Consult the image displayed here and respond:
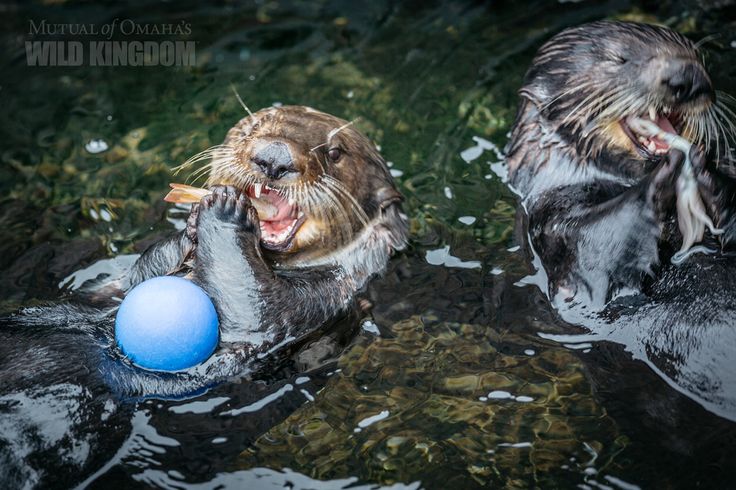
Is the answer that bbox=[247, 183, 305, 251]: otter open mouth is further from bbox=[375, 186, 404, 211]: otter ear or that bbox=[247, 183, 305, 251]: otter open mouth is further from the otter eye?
bbox=[375, 186, 404, 211]: otter ear

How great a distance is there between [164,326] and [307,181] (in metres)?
1.08

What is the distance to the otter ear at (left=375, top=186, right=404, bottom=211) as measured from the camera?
5.18 metres

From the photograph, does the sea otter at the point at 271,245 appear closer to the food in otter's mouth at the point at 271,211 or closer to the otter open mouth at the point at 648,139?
the food in otter's mouth at the point at 271,211

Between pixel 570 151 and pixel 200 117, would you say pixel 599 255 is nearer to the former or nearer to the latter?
pixel 570 151

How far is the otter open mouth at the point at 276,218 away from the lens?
483cm

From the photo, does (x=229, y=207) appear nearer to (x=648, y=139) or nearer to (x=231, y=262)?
(x=231, y=262)

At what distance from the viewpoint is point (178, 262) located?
15.9 feet

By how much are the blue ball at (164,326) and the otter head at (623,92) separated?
2.32m

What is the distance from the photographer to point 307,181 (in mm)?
4688

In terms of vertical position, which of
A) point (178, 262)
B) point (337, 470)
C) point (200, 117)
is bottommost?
point (337, 470)

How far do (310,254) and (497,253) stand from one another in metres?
1.09

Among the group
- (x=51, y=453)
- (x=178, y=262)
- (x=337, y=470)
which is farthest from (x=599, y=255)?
(x=51, y=453)

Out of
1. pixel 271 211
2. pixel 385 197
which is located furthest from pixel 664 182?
pixel 271 211

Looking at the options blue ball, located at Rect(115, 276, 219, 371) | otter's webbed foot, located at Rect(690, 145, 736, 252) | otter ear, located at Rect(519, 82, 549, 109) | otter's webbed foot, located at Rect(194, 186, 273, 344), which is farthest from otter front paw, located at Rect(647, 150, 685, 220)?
blue ball, located at Rect(115, 276, 219, 371)
